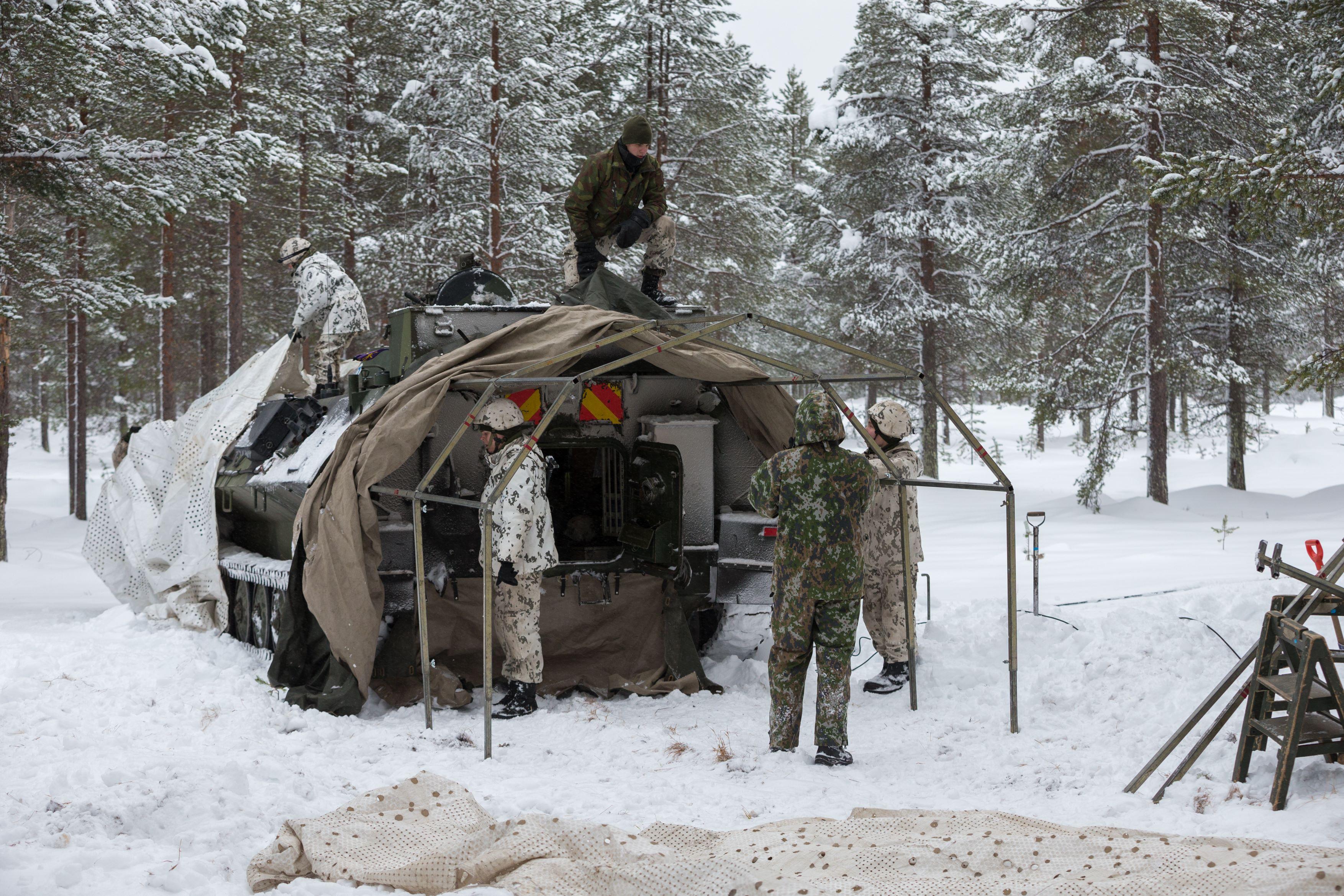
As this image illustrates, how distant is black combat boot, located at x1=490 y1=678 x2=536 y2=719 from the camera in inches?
298

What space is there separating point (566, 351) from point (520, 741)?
2434mm

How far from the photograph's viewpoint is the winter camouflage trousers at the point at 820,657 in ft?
21.1


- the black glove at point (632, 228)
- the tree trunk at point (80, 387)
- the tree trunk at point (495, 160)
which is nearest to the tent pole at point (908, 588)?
the black glove at point (632, 228)

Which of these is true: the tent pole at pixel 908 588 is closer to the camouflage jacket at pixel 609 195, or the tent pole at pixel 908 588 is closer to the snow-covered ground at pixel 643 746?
the snow-covered ground at pixel 643 746

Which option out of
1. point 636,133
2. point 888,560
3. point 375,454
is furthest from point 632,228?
point 888,560

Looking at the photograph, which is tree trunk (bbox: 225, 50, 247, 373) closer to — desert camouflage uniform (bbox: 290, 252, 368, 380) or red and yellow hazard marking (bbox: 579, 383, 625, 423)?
desert camouflage uniform (bbox: 290, 252, 368, 380)

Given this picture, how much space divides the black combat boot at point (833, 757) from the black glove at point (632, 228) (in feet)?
14.3

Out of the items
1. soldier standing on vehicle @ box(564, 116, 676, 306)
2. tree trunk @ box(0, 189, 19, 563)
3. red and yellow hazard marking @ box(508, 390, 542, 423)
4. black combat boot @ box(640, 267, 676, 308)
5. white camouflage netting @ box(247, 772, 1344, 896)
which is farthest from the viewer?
tree trunk @ box(0, 189, 19, 563)

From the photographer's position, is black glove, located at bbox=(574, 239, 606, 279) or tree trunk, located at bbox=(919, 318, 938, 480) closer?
black glove, located at bbox=(574, 239, 606, 279)

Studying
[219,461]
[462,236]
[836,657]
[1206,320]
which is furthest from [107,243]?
[836,657]

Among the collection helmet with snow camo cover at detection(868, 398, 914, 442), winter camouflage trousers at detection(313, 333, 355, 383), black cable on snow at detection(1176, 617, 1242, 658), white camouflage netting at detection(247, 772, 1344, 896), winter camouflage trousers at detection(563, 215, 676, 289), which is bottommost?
white camouflage netting at detection(247, 772, 1344, 896)

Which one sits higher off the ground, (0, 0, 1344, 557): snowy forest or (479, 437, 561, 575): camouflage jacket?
(0, 0, 1344, 557): snowy forest

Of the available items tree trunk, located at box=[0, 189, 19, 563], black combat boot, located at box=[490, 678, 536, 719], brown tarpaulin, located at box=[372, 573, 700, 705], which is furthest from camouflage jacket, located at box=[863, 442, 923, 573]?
tree trunk, located at box=[0, 189, 19, 563]

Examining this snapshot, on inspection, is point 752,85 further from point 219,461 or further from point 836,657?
point 836,657
